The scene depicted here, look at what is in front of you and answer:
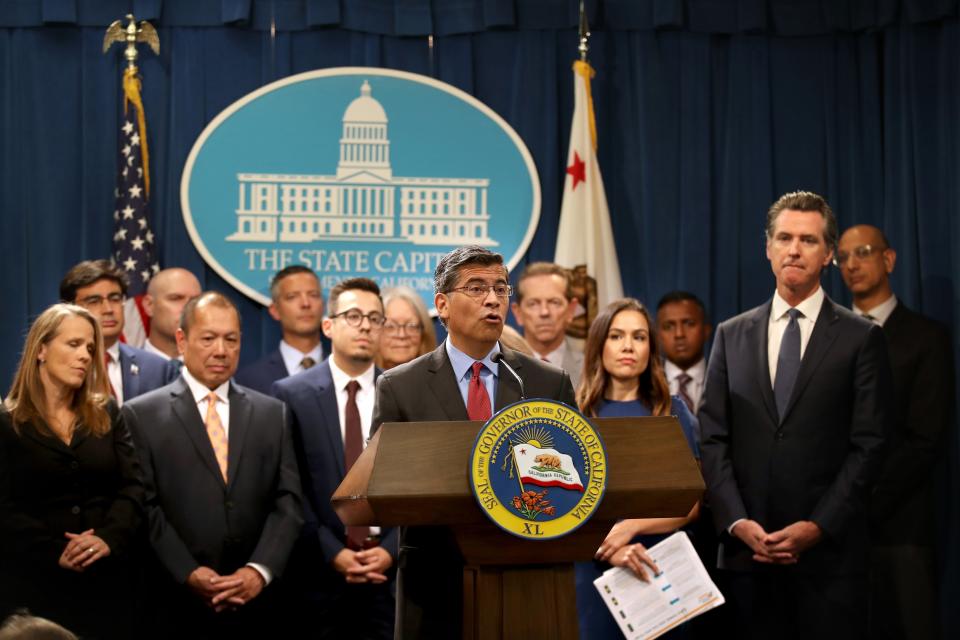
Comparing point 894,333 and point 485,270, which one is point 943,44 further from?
point 485,270

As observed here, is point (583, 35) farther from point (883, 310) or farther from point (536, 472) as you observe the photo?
point (536, 472)

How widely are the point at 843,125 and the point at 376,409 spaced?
13.9ft

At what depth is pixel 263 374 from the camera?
5.17 metres

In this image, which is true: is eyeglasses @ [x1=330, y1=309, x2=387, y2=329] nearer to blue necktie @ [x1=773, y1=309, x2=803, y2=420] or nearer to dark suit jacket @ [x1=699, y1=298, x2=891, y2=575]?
dark suit jacket @ [x1=699, y1=298, x2=891, y2=575]

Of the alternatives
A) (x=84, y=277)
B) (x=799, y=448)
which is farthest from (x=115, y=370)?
(x=799, y=448)

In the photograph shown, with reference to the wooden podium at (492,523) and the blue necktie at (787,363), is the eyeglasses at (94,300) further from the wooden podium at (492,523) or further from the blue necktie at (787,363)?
the wooden podium at (492,523)

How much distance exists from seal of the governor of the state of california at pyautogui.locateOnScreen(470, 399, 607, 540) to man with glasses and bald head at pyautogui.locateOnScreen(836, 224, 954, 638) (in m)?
3.38

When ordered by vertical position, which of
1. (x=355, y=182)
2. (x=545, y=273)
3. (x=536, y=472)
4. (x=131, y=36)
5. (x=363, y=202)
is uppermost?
(x=131, y=36)

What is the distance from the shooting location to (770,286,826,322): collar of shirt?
4.12 meters

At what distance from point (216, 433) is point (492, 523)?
2.14 meters

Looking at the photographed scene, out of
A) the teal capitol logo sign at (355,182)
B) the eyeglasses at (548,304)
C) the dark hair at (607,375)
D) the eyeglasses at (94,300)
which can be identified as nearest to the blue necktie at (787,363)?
the dark hair at (607,375)

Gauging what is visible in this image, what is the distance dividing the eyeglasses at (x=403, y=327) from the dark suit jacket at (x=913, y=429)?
215cm

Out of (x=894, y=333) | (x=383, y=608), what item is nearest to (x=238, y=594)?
(x=383, y=608)

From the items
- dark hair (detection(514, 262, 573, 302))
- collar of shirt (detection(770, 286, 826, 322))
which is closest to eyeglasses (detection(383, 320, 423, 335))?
dark hair (detection(514, 262, 573, 302))
